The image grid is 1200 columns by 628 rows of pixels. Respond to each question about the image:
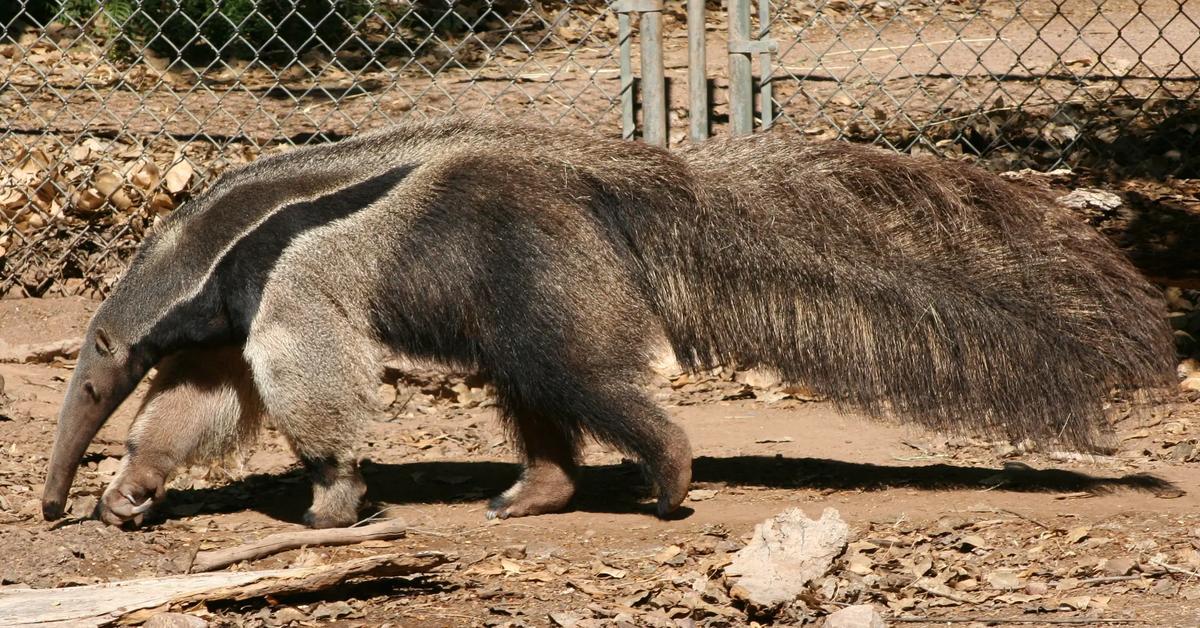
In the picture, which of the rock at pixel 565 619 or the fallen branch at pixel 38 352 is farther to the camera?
the fallen branch at pixel 38 352

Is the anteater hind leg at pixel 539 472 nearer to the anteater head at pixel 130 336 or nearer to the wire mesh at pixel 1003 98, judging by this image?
the anteater head at pixel 130 336

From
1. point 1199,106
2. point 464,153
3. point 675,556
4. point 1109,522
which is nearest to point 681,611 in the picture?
point 675,556

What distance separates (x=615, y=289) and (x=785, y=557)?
152cm

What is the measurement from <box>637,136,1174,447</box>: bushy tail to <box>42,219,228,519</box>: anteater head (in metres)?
1.83

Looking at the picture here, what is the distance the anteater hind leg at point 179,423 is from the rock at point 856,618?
3.08 m

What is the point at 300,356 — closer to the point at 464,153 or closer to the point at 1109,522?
the point at 464,153

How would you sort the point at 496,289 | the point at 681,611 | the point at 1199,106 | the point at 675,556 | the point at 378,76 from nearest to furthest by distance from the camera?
the point at 681,611 → the point at 675,556 → the point at 496,289 → the point at 1199,106 → the point at 378,76

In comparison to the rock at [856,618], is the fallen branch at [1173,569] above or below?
above

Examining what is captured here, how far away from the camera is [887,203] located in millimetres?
5461

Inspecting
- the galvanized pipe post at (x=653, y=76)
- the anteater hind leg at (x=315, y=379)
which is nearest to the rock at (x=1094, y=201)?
the galvanized pipe post at (x=653, y=76)

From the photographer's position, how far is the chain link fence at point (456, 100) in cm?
887

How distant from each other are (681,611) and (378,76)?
295 inches

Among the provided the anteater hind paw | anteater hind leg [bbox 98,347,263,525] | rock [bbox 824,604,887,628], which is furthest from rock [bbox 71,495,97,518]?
rock [bbox 824,604,887,628]

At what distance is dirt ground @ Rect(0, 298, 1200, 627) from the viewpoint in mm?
4281
